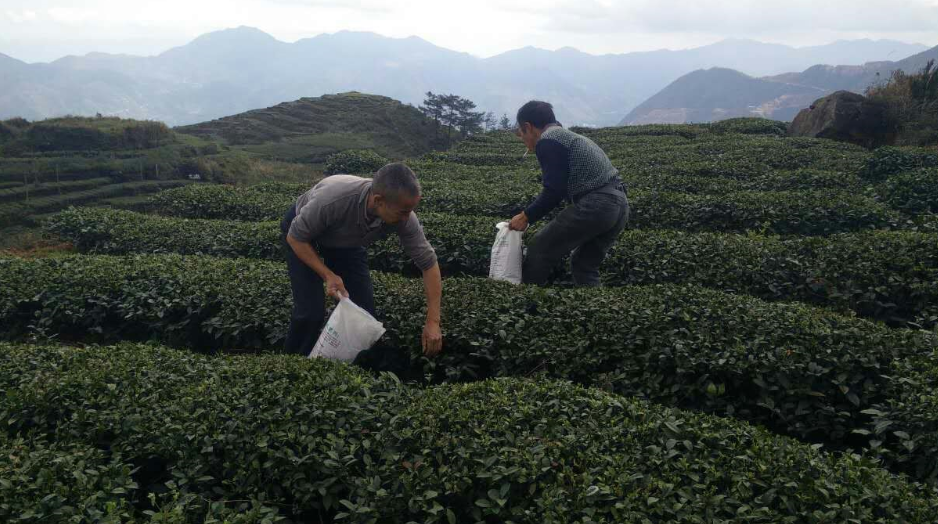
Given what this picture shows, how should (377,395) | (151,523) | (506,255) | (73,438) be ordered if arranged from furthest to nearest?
(506,255), (377,395), (73,438), (151,523)

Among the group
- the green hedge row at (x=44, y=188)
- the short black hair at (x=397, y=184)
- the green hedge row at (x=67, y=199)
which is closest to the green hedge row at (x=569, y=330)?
the short black hair at (x=397, y=184)

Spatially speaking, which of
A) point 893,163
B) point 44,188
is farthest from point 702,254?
point 44,188

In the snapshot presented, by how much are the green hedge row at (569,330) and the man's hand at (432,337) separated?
0.33 meters

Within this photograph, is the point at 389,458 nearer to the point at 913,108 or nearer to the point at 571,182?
the point at 571,182

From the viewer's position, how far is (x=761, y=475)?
2.99m

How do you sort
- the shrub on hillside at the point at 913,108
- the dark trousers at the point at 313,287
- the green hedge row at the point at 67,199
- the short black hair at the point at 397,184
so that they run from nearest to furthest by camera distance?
the short black hair at the point at 397,184 → the dark trousers at the point at 313,287 → the green hedge row at the point at 67,199 → the shrub on hillside at the point at 913,108

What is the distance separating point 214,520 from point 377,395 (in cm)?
129

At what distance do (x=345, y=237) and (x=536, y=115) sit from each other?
2.41 meters

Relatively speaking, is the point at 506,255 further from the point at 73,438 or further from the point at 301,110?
the point at 301,110

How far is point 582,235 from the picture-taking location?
6039mm

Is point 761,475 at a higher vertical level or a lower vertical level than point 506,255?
lower

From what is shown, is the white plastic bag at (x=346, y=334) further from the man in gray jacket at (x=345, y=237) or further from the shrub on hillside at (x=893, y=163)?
the shrub on hillside at (x=893, y=163)

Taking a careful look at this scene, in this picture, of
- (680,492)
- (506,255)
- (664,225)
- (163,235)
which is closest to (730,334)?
(680,492)

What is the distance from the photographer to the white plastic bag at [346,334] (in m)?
4.53
